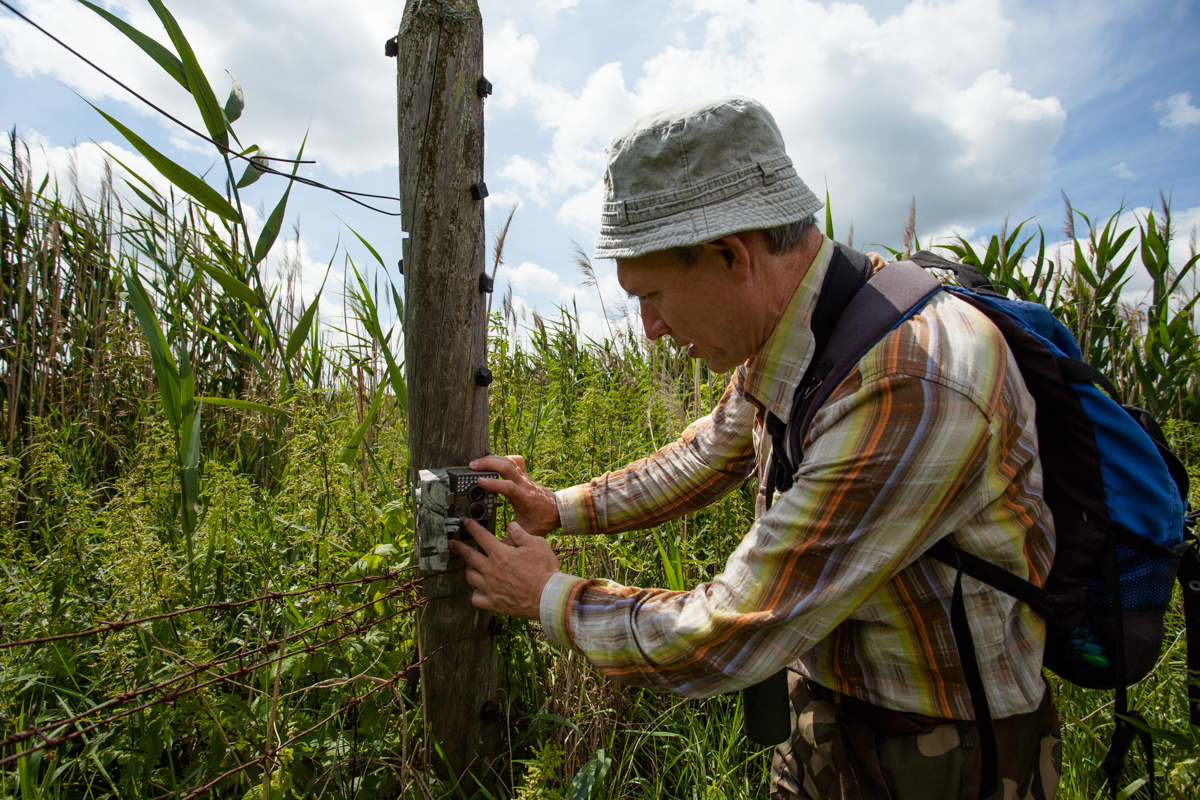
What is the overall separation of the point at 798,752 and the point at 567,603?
835mm

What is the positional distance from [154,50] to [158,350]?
91 centimetres

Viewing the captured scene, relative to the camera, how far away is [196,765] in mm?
1689

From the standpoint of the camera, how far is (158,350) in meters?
1.62

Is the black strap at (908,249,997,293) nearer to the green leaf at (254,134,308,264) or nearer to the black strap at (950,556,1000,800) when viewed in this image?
the black strap at (950,556,1000,800)

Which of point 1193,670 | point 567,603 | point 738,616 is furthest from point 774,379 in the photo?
point 1193,670

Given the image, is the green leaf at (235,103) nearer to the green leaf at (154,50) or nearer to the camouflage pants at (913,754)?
the green leaf at (154,50)

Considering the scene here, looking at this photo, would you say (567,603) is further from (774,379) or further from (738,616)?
(774,379)

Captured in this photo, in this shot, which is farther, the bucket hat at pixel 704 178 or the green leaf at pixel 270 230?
the green leaf at pixel 270 230

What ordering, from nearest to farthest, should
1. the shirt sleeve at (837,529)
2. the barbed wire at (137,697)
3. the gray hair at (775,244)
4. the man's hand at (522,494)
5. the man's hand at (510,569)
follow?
the barbed wire at (137,697), the shirt sleeve at (837,529), the gray hair at (775,244), the man's hand at (510,569), the man's hand at (522,494)

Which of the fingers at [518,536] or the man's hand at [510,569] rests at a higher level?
the fingers at [518,536]

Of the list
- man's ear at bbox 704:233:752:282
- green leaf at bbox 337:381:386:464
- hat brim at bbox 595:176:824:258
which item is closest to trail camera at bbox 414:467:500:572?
green leaf at bbox 337:381:386:464

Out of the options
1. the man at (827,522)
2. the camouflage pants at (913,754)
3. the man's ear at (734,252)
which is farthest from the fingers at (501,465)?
the camouflage pants at (913,754)

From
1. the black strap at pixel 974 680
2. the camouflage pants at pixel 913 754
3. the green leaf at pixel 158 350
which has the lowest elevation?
the camouflage pants at pixel 913 754

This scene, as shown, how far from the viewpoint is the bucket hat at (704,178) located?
1303 millimetres
